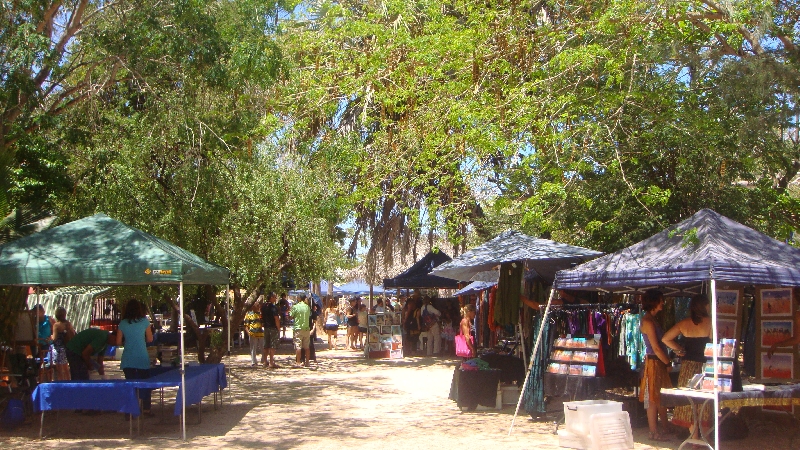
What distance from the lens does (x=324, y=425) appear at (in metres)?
10.0

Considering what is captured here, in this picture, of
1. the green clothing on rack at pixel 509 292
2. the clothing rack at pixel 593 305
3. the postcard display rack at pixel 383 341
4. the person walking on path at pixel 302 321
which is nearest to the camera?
the clothing rack at pixel 593 305

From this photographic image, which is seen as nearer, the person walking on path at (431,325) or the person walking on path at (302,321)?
the person walking on path at (302,321)

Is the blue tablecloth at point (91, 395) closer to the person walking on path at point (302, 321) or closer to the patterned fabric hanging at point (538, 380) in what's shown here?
the patterned fabric hanging at point (538, 380)

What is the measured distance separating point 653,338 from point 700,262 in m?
1.18

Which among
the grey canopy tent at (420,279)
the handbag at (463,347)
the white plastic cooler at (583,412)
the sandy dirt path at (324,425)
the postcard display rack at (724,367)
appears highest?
the grey canopy tent at (420,279)

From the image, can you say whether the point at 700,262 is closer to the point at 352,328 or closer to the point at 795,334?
the point at 795,334

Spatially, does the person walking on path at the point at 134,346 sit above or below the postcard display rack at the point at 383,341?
above

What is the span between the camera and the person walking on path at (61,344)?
12219 mm

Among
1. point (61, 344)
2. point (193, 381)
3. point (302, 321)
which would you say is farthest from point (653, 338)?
point (302, 321)

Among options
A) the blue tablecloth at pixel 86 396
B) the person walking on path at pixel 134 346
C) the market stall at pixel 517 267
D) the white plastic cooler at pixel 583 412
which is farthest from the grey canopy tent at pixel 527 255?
the blue tablecloth at pixel 86 396

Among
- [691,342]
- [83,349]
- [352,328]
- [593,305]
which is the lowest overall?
[352,328]

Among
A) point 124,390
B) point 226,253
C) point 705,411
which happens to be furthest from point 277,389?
point 705,411

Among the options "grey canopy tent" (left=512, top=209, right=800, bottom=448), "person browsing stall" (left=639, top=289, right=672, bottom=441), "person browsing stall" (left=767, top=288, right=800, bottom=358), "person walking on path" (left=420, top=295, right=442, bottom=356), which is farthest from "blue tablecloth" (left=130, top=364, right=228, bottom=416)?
"person walking on path" (left=420, top=295, right=442, bottom=356)

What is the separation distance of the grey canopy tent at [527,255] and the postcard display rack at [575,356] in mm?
1547
